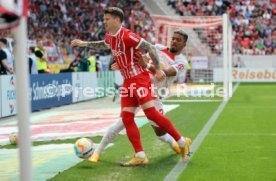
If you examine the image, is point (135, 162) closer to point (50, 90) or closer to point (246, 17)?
point (50, 90)

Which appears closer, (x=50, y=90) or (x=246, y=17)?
(x=50, y=90)

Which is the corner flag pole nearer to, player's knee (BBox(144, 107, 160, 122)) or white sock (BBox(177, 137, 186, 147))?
player's knee (BBox(144, 107, 160, 122))

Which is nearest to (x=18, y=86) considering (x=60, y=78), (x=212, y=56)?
(x=60, y=78)

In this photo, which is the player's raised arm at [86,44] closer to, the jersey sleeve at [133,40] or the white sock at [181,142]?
the jersey sleeve at [133,40]

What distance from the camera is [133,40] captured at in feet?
25.7

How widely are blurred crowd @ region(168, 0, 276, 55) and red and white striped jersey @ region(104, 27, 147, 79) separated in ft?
108

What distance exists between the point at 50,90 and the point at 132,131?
1181cm

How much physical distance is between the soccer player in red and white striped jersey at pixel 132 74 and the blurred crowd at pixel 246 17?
32711mm

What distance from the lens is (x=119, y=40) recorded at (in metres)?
7.96

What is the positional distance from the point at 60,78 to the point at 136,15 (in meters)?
22.6

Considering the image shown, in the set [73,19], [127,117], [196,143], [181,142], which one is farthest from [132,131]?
[73,19]

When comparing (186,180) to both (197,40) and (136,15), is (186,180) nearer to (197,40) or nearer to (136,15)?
(197,40)

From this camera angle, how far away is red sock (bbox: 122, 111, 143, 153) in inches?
319

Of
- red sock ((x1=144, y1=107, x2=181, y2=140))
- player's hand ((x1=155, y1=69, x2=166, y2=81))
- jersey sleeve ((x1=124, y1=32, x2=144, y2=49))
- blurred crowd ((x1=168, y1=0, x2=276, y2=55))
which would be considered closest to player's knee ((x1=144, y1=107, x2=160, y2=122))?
red sock ((x1=144, y1=107, x2=181, y2=140))
